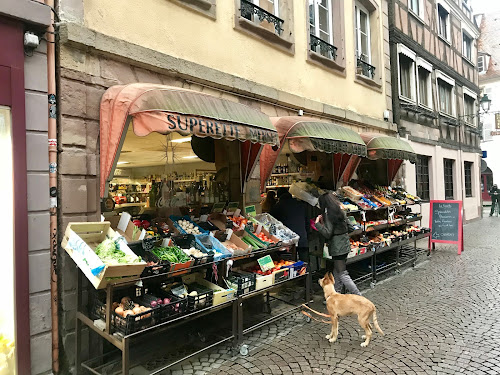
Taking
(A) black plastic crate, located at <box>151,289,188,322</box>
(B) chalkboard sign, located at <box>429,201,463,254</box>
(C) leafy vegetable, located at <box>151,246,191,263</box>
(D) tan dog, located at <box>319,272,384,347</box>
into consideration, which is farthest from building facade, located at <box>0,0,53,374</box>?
(B) chalkboard sign, located at <box>429,201,463,254</box>

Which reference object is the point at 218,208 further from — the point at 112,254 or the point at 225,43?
the point at 225,43

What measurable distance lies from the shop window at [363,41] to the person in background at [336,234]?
5441 mm

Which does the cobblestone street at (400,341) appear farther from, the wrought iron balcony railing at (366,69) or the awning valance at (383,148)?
the wrought iron balcony railing at (366,69)

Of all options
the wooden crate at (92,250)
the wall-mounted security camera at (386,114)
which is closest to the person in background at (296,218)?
the wooden crate at (92,250)

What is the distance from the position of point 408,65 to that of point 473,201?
354 inches

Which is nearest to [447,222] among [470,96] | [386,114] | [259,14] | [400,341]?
[386,114]

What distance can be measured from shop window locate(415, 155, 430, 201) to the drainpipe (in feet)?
39.3

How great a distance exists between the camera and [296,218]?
6.57 meters

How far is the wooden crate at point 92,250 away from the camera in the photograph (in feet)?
10.6

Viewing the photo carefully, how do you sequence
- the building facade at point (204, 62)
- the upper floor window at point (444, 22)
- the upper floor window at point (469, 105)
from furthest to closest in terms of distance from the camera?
the upper floor window at point (469, 105), the upper floor window at point (444, 22), the building facade at point (204, 62)

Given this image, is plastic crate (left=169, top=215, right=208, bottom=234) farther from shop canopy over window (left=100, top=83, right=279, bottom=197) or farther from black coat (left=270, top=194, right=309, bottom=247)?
black coat (left=270, top=194, right=309, bottom=247)

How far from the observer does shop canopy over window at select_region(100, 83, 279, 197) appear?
370cm

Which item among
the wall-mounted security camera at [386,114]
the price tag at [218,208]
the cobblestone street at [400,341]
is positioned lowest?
the cobblestone street at [400,341]

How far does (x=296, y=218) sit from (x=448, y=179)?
11.7m
